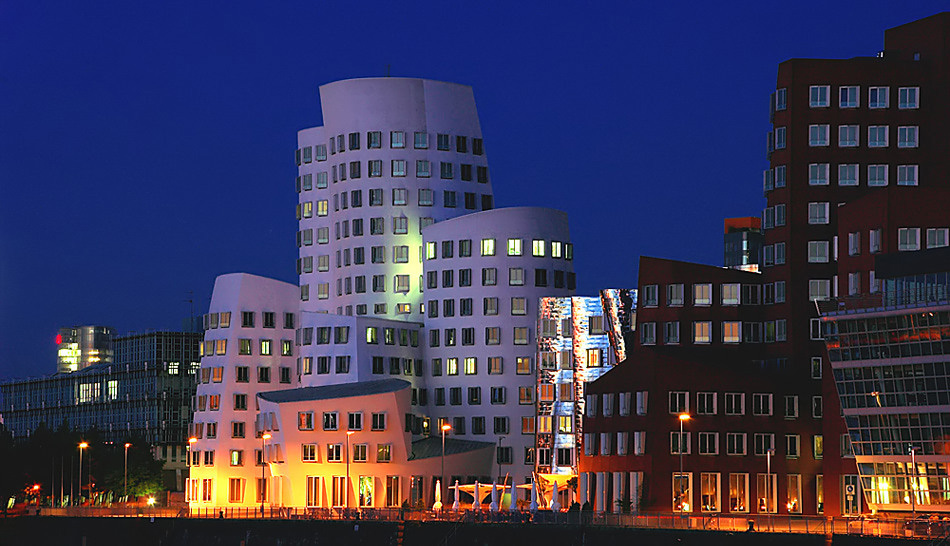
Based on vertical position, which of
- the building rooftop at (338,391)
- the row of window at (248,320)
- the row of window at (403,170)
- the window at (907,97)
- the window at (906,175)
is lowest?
the building rooftop at (338,391)

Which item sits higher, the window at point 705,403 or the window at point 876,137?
the window at point 876,137

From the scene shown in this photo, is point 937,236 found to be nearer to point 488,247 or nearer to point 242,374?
point 488,247

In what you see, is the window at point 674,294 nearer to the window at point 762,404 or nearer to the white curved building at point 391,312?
the window at point 762,404

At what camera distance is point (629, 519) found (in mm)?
94625

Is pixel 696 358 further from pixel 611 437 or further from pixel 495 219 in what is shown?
pixel 495 219

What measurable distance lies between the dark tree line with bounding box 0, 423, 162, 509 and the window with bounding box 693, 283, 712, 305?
6336cm

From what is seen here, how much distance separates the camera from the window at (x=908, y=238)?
11175 centimetres

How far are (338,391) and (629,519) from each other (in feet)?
154

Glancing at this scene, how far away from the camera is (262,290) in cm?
15775

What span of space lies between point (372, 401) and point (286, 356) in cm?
2504

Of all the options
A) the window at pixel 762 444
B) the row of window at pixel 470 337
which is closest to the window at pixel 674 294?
the window at pixel 762 444

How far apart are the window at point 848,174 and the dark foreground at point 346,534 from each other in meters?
39.7

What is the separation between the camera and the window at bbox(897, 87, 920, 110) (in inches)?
4882

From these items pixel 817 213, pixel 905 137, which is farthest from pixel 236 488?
pixel 905 137
